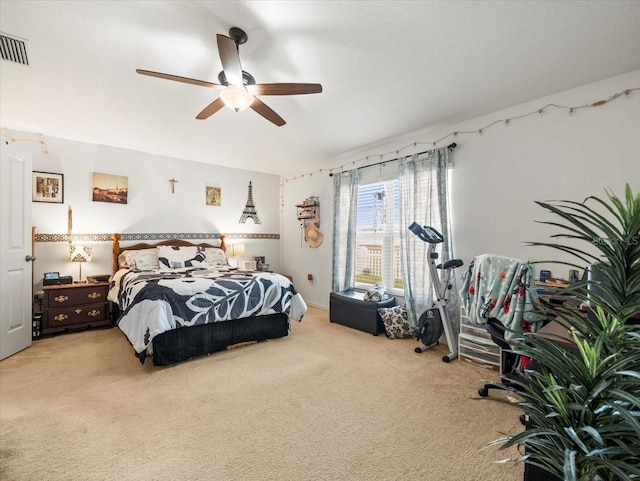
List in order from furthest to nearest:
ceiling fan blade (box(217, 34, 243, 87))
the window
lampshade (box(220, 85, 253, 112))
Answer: the window < lampshade (box(220, 85, 253, 112)) < ceiling fan blade (box(217, 34, 243, 87))

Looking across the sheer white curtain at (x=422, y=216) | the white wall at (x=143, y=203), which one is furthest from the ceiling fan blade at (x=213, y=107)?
the white wall at (x=143, y=203)

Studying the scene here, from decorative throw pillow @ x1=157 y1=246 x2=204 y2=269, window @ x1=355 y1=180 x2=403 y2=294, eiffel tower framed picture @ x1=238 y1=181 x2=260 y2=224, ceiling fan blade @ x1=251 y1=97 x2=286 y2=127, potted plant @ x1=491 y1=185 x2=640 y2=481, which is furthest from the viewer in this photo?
eiffel tower framed picture @ x1=238 y1=181 x2=260 y2=224

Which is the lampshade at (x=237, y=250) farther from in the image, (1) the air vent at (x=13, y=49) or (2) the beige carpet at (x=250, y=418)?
(1) the air vent at (x=13, y=49)

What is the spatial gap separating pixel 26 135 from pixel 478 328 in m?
6.14

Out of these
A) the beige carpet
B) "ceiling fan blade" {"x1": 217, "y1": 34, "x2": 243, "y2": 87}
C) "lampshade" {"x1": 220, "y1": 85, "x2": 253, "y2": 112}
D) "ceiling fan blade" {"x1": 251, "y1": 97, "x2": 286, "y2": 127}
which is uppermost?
"ceiling fan blade" {"x1": 217, "y1": 34, "x2": 243, "y2": 87}

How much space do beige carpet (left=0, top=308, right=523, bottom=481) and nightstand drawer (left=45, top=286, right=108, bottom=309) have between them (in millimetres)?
779

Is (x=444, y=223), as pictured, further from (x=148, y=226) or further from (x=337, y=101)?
(x=148, y=226)

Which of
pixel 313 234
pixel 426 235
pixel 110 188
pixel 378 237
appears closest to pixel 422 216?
pixel 426 235

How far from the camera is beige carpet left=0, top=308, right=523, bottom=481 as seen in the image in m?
1.65

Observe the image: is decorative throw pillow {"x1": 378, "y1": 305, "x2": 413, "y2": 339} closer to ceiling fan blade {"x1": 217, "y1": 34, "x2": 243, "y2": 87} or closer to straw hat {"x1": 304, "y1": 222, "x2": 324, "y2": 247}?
straw hat {"x1": 304, "y1": 222, "x2": 324, "y2": 247}

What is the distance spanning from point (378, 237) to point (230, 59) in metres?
3.15

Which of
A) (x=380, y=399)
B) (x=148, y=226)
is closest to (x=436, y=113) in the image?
(x=380, y=399)

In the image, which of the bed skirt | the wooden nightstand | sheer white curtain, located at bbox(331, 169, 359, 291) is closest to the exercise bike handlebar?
sheer white curtain, located at bbox(331, 169, 359, 291)

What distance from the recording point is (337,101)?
308cm
